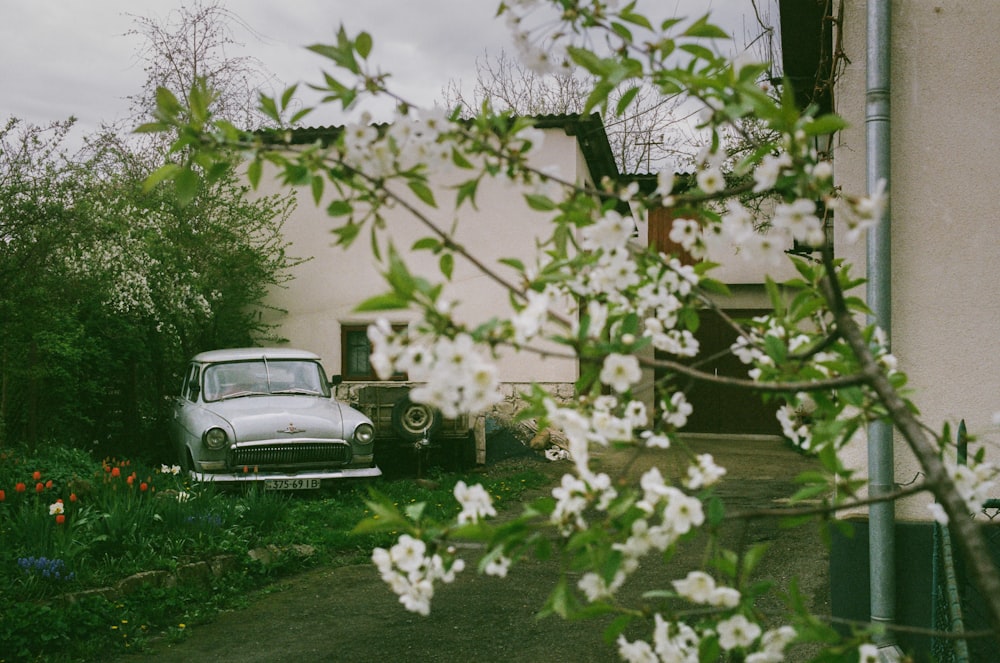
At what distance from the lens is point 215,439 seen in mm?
8602

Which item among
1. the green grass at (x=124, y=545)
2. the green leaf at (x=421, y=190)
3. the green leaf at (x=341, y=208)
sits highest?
the green leaf at (x=421, y=190)

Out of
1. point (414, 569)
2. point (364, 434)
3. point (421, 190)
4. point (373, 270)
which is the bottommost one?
point (364, 434)

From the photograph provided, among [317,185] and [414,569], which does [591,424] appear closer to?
[414,569]

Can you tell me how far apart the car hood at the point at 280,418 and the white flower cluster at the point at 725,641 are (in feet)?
24.6

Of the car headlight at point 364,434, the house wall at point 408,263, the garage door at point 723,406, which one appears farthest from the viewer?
the garage door at point 723,406

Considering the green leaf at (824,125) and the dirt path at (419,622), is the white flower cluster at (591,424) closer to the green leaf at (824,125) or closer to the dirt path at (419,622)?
the green leaf at (824,125)

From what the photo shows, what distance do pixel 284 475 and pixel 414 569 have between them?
24.3ft

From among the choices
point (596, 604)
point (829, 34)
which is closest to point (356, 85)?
point (596, 604)

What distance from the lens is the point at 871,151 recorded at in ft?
13.9

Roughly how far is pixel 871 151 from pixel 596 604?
3369 millimetres

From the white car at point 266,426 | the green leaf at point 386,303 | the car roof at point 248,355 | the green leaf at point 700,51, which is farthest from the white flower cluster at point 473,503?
the car roof at point 248,355

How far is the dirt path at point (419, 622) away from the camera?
491 cm

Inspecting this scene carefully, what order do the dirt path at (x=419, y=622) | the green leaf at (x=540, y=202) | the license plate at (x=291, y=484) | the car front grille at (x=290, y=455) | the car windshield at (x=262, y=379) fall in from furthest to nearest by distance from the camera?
1. the car windshield at (x=262, y=379)
2. the car front grille at (x=290, y=455)
3. the license plate at (x=291, y=484)
4. the dirt path at (x=419, y=622)
5. the green leaf at (x=540, y=202)

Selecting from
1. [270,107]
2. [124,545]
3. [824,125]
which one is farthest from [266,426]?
[824,125]
